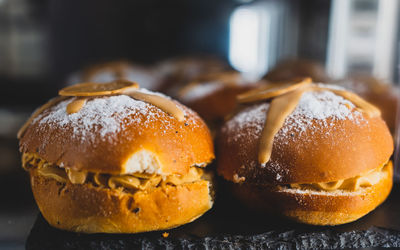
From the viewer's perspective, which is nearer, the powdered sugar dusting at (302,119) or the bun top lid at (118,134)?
the bun top lid at (118,134)

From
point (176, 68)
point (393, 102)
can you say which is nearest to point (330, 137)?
point (393, 102)

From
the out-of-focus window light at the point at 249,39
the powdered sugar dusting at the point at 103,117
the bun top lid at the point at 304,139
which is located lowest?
the out-of-focus window light at the point at 249,39

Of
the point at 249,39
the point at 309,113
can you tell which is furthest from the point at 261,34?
the point at 309,113

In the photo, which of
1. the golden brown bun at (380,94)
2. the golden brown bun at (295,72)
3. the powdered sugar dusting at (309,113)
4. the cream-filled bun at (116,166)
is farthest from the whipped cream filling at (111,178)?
the golden brown bun at (295,72)

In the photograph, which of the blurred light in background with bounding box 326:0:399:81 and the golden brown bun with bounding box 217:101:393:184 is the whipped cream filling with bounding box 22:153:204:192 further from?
the blurred light in background with bounding box 326:0:399:81

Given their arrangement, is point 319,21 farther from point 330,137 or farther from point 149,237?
point 149,237

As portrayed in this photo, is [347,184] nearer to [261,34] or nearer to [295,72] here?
[295,72]

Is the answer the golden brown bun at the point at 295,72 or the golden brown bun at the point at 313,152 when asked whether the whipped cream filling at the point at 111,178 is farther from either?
the golden brown bun at the point at 295,72
